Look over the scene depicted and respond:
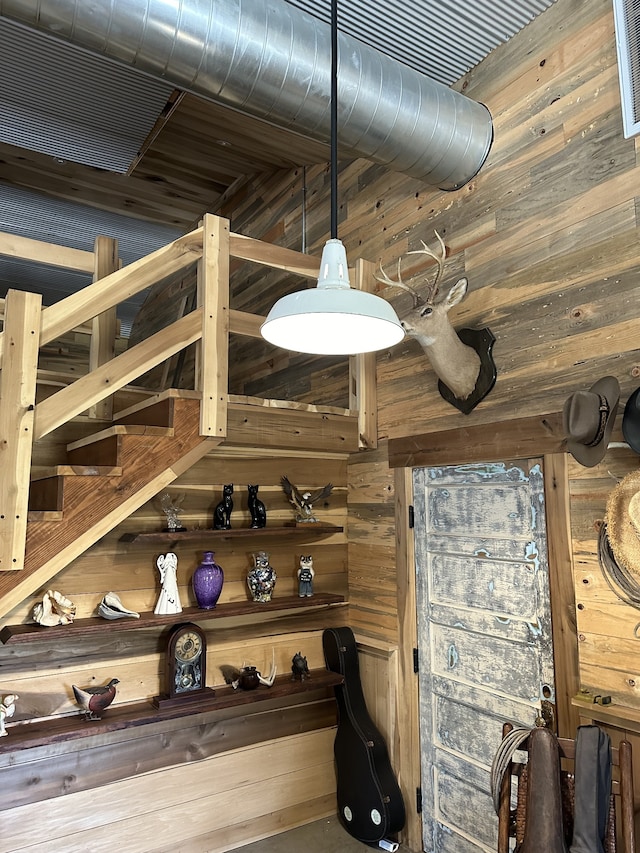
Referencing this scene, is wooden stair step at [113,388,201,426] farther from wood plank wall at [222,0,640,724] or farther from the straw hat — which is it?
the straw hat

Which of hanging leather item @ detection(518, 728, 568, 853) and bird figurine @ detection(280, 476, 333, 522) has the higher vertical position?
bird figurine @ detection(280, 476, 333, 522)

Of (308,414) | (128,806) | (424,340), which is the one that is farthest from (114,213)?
(128,806)

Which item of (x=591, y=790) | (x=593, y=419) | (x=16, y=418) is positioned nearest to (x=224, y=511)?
(x=16, y=418)

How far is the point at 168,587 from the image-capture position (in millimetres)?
2994

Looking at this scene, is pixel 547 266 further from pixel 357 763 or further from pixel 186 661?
pixel 357 763

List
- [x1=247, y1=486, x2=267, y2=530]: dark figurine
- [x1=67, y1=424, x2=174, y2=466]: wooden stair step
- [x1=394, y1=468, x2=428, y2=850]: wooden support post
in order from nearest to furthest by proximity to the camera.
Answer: [x1=67, y1=424, x2=174, y2=466]: wooden stair step
[x1=394, y1=468, x2=428, y2=850]: wooden support post
[x1=247, y1=486, x2=267, y2=530]: dark figurine

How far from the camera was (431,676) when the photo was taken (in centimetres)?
301

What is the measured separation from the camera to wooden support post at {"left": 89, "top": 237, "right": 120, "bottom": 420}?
3100 millimetres

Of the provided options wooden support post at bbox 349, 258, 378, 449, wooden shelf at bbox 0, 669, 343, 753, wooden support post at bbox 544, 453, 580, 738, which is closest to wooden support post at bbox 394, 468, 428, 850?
wooden support post at bbox 349, 258, 378, 449

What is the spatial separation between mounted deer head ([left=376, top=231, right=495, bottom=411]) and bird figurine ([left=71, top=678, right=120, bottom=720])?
83.4 inches

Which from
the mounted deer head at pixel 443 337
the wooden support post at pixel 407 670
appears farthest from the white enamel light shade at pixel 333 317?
the wooden support post at pixel 407 670

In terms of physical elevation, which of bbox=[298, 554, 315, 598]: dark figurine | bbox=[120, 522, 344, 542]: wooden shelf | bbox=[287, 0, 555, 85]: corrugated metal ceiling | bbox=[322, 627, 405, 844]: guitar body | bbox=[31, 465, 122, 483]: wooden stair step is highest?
bbox=[287, 0, 555, 85]: corrugated metal ceiling

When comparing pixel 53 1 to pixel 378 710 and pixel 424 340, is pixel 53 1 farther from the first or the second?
pixel 378 710

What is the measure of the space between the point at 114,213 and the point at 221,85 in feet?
11.0
